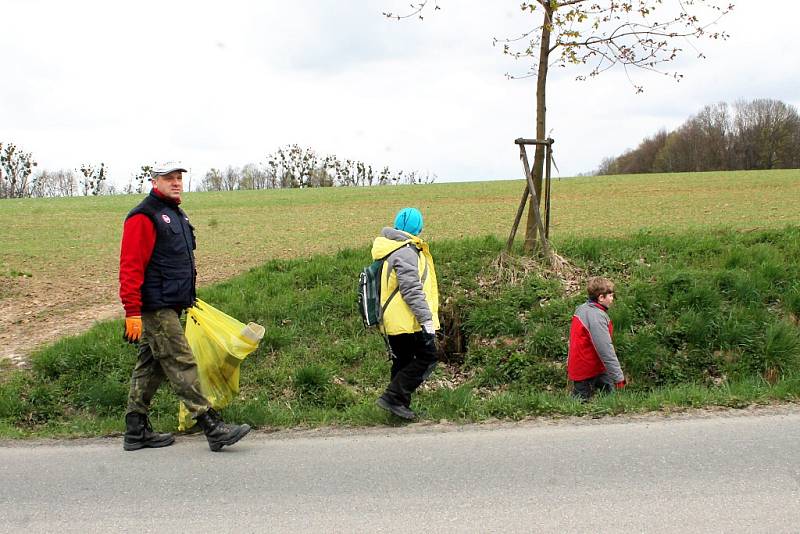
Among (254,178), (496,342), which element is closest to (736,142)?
(254,178)

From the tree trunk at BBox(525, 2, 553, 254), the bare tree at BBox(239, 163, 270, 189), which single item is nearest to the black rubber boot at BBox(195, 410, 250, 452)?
the tree trunk at BBox(525, 2, 553, 254)

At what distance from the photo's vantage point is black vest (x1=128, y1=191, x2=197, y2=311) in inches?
199

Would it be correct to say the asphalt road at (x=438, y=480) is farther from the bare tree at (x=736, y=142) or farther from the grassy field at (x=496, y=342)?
the bare tree at (x=736, y=142)

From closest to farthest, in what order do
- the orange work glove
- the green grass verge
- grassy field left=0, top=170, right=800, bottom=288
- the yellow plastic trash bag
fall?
the orange work glove, the yellow plastic trash bag, the green grass verge, grassy field left=0, top=170, right=800, bottom=288

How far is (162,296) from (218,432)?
40.4 inches

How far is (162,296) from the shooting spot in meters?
5.09

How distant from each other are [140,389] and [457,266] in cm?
534

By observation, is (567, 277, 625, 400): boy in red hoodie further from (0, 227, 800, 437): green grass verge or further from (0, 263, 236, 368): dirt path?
(0, 263, 236, 368): dirt path

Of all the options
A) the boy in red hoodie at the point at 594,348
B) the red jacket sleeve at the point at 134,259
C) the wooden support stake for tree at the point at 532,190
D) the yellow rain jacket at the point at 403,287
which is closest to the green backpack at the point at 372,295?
the yellow rain jacket at the point at 403,287

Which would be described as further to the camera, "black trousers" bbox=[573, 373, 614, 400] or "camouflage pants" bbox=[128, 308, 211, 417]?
"black trousers" bbox=[573, 373, 614, 400]

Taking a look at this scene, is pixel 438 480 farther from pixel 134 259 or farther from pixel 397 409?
pixel 134 259

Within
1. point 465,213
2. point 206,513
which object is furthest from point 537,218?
point 465,213

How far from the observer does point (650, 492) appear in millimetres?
3957

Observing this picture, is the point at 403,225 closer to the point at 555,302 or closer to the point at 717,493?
the point at 717,493
